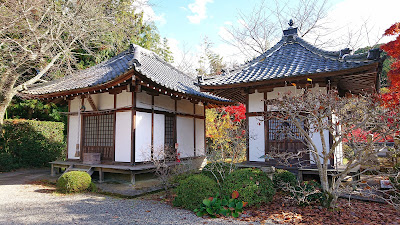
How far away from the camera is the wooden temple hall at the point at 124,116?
862 cm

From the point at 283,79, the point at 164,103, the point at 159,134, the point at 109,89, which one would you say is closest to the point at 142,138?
the point at 159,134

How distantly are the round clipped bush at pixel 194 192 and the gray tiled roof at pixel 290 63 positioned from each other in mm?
3687

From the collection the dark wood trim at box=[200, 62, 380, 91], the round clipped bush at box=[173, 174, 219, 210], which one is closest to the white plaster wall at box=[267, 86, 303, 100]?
the dark wood trim at box=[200, 62, 380, 91]

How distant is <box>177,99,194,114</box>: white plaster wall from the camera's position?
1113 cm

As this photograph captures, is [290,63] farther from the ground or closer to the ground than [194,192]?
farther from the ground

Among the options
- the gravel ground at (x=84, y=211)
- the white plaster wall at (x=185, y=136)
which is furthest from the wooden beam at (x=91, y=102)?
the gravel ground at (x=84, y=211)

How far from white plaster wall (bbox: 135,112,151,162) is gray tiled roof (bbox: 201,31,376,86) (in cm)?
241

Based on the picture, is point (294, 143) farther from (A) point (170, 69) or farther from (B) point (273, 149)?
(A) point (170, 69)

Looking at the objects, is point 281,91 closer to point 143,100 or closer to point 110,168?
point 143,100

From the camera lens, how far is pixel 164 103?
1024 centimetres

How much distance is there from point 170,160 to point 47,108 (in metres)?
9.92

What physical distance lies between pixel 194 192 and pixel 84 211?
2.34 meters

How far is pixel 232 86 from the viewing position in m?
8.35

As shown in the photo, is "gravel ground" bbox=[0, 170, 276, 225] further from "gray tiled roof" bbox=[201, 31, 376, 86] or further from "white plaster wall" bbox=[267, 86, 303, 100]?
"white plaster wall" bbox=[267, 86, 303, 100]
